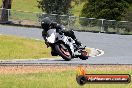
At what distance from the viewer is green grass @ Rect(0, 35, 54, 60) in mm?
25391

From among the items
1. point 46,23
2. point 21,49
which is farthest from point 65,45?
point 21,49

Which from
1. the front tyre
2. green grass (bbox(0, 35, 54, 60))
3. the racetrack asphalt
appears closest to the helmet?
the front tyre

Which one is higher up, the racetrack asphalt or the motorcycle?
the motorcycle

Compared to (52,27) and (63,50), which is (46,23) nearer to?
(52,27)

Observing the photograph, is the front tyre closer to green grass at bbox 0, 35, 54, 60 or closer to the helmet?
the helmet

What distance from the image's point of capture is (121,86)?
11.7 m

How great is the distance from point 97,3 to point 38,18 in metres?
10.8

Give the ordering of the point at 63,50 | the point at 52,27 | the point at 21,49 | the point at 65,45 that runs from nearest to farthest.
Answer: the point at 52,27 < the point at 65,45 < the point at 63,50 < the point at 21,49

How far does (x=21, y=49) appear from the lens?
2759 cm

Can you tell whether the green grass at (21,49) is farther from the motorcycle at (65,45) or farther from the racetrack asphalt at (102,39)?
the motorcycle at (65,45)

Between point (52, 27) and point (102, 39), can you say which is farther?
point (102, 39)

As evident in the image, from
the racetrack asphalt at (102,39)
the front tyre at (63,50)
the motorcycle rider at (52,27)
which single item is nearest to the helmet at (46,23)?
the motorcycle rider at (52,27)

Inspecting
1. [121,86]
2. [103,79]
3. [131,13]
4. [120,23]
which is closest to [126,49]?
[120,23]

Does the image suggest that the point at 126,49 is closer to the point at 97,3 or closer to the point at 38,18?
the point at 38,18
